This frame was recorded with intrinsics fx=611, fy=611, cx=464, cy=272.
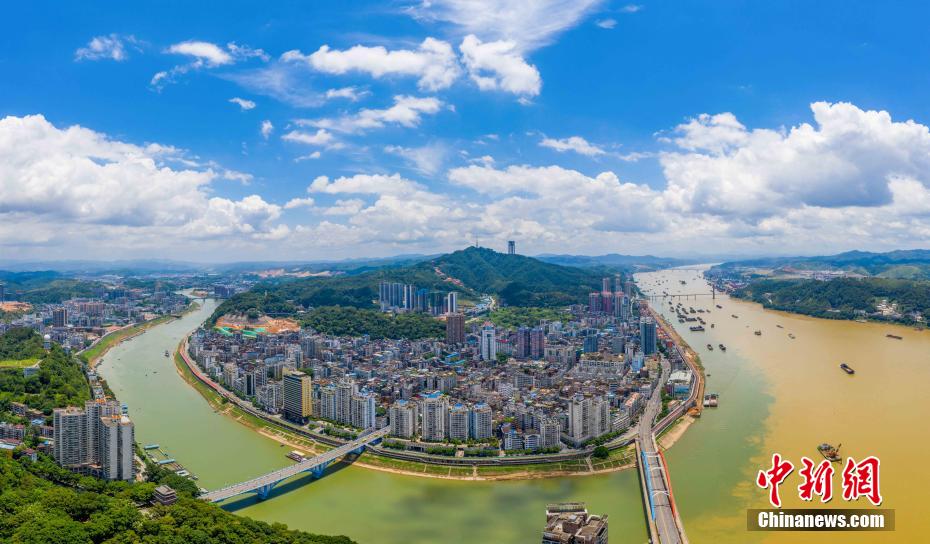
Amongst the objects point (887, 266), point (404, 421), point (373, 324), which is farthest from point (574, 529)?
point (887, 266)

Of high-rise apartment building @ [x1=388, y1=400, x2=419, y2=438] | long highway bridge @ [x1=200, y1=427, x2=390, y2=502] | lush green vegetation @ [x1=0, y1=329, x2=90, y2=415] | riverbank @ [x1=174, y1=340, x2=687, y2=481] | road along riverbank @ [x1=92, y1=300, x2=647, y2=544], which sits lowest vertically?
road along riverbank @ [x1=92, y1=300, x2=647, y2=544]

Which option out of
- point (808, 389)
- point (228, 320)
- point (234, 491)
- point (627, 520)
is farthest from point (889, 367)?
point (228, 320)

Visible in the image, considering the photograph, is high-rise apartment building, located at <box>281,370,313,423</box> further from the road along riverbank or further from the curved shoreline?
the road along riverbank

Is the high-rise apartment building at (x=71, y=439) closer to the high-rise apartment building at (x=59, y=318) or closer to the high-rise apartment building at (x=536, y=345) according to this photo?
the high-rise apartment building at (x=536, y=345)

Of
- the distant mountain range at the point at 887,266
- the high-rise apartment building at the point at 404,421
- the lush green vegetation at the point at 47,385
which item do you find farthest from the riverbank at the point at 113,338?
the distant mountain range at the point at 887,266

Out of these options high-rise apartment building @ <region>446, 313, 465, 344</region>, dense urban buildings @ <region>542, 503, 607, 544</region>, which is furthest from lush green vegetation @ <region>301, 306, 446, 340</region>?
dense urban buildings @ <region>542, 503, 607, 544</region>

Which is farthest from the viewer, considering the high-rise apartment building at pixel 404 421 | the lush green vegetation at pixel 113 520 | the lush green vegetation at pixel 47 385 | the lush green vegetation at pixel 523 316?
the lush green vegetation at pixel 523 316

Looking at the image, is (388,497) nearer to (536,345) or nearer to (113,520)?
(113,520)
